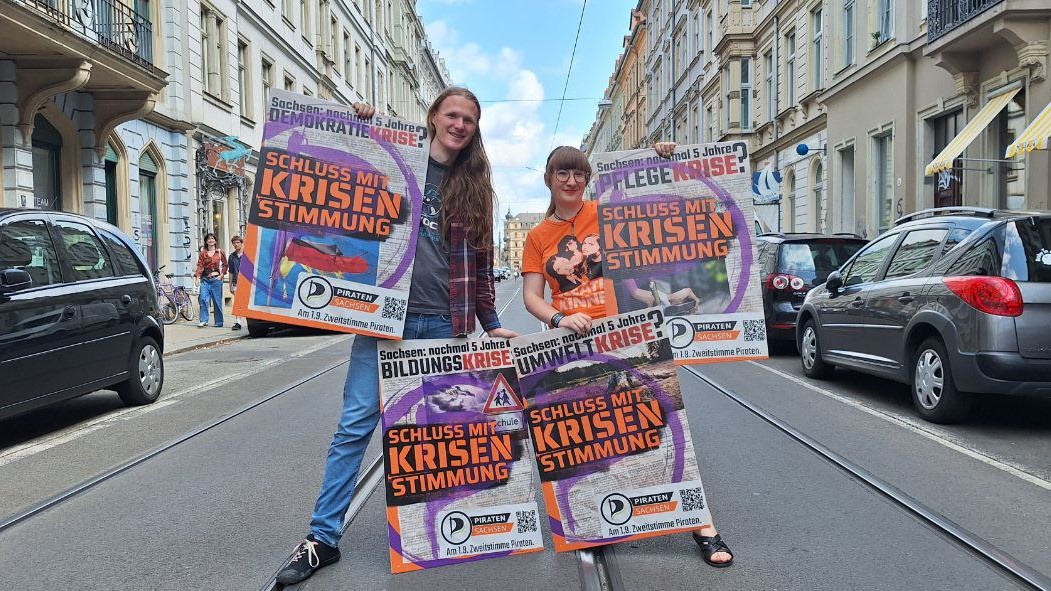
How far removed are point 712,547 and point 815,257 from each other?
830 cm

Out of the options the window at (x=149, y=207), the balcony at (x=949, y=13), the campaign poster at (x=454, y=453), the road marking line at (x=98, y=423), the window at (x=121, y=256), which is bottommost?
the road marking line at (x=98, y=423)

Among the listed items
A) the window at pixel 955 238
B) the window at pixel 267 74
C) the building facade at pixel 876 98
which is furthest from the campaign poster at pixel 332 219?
the window at pixel 267 74

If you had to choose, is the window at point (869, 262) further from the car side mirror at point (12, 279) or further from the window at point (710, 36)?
the window at point (710, 36)

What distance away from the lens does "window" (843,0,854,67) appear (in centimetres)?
2069

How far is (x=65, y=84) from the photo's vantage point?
13.9m

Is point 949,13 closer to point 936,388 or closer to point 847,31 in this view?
point 847,31

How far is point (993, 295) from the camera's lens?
582 cm

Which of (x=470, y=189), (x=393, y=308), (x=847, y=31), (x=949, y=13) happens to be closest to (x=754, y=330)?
(x=470, y=189)

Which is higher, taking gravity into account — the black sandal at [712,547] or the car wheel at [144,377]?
the car wheel at [144,377]

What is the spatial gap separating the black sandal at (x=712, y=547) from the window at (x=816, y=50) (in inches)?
855

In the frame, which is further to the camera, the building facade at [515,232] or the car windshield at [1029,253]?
the building facade at [515,232]

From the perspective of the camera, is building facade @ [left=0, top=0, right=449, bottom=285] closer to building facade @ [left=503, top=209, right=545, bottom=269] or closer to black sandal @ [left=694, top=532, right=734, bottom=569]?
black sandal @ [left=694, top=532, right=734, bottom=569]

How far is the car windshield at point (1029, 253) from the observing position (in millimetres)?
5770

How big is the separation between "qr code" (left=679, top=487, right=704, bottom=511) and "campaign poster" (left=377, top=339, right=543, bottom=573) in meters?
0.62
